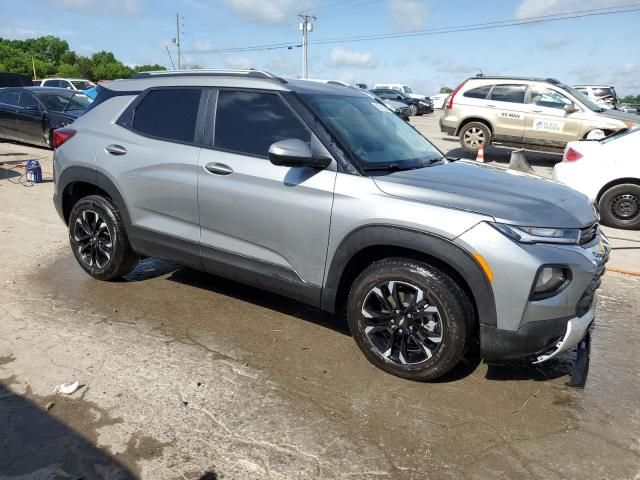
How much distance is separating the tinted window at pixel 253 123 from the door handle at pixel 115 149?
3.12ft

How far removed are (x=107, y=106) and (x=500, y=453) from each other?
402 centimetres

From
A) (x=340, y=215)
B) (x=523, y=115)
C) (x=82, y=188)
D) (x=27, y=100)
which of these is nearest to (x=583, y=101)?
(x=523, y=115)

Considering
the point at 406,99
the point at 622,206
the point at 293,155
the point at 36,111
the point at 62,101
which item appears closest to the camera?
the point at 293,155

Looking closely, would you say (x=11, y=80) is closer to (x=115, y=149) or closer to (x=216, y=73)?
(x=115, y=149)

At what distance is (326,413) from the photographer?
3.00 metres

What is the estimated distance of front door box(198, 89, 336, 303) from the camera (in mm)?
3482

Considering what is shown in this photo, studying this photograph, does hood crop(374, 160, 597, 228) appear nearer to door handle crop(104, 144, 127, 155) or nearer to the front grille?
the front grille

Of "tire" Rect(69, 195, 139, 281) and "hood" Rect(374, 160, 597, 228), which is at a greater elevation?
"hood" Rect(374, 160, 597, 228)

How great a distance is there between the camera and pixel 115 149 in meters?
4.41

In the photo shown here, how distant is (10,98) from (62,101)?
4.92 ft

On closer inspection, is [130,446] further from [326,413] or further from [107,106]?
[107,106]

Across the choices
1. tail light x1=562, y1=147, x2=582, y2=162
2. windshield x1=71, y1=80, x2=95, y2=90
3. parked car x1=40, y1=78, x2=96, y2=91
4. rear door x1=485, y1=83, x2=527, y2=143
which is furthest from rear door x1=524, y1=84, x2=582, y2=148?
windshield x1=71, y1=80, x2=95, y2=90

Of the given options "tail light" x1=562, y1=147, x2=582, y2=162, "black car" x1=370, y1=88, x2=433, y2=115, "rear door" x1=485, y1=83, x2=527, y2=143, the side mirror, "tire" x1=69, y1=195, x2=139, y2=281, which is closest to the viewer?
the side mirror

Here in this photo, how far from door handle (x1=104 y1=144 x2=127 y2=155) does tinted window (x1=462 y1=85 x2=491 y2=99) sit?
10.8 metres
